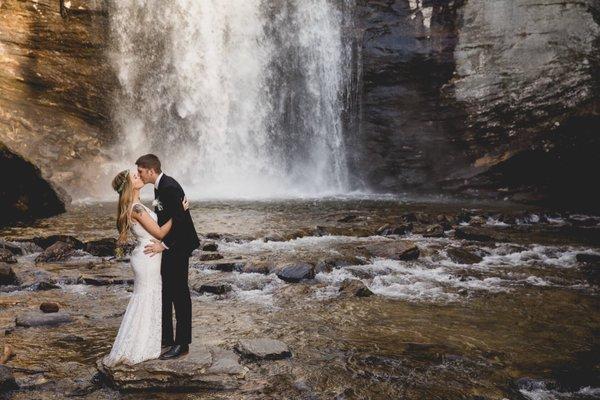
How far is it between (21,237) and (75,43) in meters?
13.4

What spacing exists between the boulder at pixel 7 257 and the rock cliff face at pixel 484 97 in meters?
17.9

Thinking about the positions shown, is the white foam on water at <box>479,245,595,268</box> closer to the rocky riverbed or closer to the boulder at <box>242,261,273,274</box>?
the rocky riverbed

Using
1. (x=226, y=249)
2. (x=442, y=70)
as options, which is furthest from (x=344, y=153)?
(x=226, y=249)

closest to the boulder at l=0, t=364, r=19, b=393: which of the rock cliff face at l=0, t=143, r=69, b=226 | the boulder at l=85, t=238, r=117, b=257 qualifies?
the boulder at l=85, t=238, r=117, b=257

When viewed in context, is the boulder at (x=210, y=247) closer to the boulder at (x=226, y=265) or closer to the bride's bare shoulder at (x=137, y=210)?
the boulder at (x=226, y=265)

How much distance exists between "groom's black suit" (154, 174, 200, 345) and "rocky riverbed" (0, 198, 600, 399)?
19.9 inches

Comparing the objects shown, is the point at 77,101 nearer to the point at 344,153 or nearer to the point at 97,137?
the point at 97,137

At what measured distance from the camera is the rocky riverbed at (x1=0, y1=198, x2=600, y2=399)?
16.6 feet

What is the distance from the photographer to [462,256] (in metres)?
11.0

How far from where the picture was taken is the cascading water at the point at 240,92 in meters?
24.8

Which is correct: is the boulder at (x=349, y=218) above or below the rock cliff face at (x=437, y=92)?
below

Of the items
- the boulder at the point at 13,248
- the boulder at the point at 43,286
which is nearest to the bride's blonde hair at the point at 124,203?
the boulder at the point at 43,286

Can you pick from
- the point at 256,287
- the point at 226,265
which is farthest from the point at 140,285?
the point at 226,265

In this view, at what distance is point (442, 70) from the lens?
2380cm
